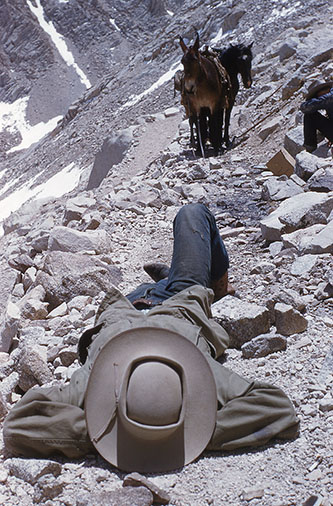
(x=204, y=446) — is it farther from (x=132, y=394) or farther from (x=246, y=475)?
(x=132, y=394)

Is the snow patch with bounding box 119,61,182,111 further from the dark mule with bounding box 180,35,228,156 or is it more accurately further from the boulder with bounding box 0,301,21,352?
the boulder with bounding box 0,301,21,352

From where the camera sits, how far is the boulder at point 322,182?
5395mm

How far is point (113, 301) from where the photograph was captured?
2.85 metres

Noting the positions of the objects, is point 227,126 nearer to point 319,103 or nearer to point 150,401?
point 319,103

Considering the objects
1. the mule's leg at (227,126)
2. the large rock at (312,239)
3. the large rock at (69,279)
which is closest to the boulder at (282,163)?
the mule's leg at (227,126)

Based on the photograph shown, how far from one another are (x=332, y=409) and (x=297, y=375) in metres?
0.32

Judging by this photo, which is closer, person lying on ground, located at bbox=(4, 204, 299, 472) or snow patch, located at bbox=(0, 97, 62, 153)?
person lying on ground, located at bbox=(4, 204, 299, 472)

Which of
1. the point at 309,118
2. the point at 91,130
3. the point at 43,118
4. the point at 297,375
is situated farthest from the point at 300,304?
the point at 43,118

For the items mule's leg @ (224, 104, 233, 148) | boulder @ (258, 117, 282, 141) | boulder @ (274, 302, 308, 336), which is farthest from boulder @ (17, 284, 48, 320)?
mule's leg @ (224, 104, 233, 148)

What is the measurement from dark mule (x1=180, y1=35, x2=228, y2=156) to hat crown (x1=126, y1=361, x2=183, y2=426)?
22.9 feet

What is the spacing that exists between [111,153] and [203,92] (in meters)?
4.75

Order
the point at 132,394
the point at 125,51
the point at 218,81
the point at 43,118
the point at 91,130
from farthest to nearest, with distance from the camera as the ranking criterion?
the point at 125,51, the point at 43,118, the point at 91,130, the point at 218,81, the point at 132,394

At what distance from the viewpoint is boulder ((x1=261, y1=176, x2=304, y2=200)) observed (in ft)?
19.2

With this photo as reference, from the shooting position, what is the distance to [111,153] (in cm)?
1308
